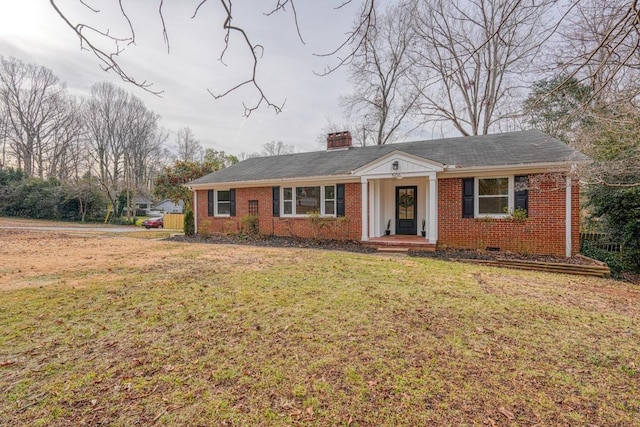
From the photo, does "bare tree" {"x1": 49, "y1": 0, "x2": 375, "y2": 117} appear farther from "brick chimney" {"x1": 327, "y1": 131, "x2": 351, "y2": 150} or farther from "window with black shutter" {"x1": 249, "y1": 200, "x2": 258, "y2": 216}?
"brick chimney" {"x1": 327, "y1": 131, "x2": 351, "y2": 150}

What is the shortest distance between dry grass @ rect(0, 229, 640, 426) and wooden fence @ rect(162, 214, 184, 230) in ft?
66.7

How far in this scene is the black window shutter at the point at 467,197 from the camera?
10.1 metres

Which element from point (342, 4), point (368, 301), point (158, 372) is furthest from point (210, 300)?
point (342, 4)

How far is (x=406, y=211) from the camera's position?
41.5 ft

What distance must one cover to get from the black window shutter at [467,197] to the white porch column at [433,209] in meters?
0.85

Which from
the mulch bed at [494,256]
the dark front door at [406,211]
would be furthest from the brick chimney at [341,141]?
the mulch bed at [494,256]

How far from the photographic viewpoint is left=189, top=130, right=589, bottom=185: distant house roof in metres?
9.50

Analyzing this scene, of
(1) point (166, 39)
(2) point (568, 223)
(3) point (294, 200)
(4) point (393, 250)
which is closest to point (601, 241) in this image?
(2) point (568, 223)

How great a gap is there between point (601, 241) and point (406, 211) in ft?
20.1

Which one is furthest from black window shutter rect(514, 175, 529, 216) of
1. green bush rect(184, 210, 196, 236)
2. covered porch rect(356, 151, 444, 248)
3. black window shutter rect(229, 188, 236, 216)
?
green bush rect(184, 210, 196, 236)

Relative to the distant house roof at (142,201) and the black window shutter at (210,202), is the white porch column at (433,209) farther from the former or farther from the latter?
the distant house roof at (142,201)

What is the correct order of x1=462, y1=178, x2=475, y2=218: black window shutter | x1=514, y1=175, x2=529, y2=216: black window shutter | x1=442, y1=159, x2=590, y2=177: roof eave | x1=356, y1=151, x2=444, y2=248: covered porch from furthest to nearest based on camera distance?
x1=356, y1=151, x2=444, y2=248: covered porch → x1=462, y1=178, x2=475, y2=218: black window shutter → x1=514, y1=175, x2=529, y2=216: black window shutter → x1=442, y1=159, x2=590, y2=177: roof eave

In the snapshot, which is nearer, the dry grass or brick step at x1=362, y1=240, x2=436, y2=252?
the dry grass

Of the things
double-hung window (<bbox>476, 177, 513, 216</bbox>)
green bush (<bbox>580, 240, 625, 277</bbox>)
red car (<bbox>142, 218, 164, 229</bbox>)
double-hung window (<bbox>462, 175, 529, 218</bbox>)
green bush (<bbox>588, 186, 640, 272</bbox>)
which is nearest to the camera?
green bush (<bbox>588, 186, 640, 272</bbox>)
